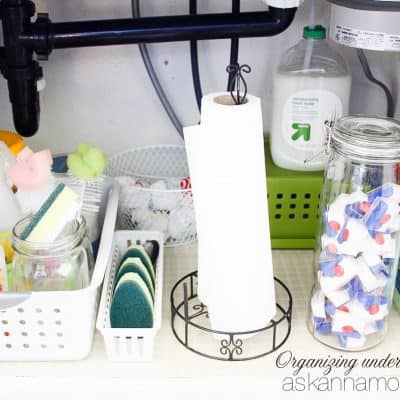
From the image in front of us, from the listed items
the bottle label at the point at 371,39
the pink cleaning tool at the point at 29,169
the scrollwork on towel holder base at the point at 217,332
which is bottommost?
the scrollwork on towel holder base at the point at 217,332

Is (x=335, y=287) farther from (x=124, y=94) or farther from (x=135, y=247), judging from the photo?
(x=124, y=94)

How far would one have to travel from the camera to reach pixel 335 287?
0.78 m

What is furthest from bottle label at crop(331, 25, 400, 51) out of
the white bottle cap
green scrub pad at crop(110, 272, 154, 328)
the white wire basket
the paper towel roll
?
green scrub pad at crop(110, 272, 154, 328)

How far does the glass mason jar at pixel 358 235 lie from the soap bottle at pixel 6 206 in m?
0.43

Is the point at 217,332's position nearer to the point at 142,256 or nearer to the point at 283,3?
the point at 142,256

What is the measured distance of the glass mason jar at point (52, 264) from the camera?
0.78 meters

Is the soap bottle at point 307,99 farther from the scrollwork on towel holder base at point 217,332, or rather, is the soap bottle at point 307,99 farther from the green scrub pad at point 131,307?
the green scrub pad at point 131,307

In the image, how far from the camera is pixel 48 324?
30.2 inches

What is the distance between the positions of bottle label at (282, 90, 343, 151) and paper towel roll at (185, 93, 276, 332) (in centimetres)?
27

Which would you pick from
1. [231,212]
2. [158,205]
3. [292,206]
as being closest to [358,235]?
[231,212]

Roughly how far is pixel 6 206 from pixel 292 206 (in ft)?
1.52

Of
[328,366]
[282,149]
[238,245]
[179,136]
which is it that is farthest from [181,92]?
[328,366]

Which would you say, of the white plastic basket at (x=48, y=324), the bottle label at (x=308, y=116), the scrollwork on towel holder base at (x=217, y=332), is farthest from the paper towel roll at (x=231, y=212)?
the bottle label at (x=308, y=116)

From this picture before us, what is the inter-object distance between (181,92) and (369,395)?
0.63 m
